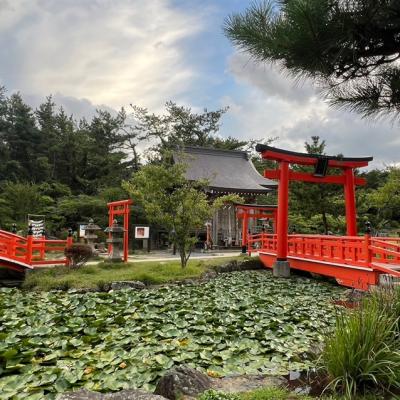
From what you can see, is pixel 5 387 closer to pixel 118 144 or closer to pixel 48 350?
pixel 48 350

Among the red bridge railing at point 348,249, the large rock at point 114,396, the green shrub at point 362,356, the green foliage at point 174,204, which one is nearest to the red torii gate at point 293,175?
the red bridge railing at point 348,249

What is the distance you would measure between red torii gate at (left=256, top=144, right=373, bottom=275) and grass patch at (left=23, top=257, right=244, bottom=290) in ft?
8.65

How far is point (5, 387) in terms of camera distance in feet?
11.8

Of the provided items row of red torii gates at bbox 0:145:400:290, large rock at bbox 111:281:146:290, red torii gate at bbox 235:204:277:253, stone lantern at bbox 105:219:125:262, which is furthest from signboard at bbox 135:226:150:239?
large rock at bbox 111:281:146:290

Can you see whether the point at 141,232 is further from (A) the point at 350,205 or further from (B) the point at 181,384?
(B) the point at 181,384

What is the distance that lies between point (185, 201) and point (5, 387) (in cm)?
833

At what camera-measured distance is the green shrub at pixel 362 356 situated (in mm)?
3209

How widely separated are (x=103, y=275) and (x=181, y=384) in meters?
7.74

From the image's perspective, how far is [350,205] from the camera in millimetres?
12734

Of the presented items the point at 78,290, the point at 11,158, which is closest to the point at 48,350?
the point at 78,290

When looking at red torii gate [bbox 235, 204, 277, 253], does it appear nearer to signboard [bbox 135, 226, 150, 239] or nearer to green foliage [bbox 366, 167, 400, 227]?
signboard [bbox 135, 226, 150, 239]

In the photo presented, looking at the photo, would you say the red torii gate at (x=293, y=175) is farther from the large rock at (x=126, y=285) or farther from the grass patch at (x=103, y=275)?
the large rock at (x=126, y=285)

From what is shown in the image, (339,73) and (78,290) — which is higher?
(339,73)

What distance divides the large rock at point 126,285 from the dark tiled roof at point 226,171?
35.5 ft
